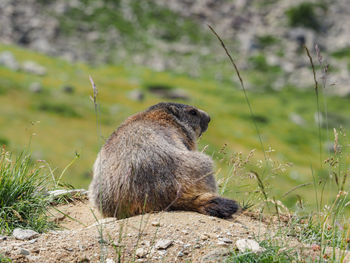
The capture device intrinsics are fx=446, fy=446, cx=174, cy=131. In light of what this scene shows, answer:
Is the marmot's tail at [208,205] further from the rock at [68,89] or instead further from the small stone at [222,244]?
the rock at [68,89]

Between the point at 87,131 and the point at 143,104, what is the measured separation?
18.5m

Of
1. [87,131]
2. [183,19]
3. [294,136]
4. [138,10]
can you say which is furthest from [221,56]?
[87,131]

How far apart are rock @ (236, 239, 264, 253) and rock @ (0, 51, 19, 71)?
A: 59181 millimetres

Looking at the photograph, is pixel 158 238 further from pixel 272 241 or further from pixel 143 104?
pixel 143 104

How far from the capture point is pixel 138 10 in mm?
110812

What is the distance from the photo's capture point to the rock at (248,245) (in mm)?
4724

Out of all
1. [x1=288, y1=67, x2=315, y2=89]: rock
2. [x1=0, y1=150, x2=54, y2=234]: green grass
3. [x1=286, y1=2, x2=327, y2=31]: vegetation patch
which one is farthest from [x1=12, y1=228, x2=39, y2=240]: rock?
[x1=286, y1=2, x2=327, y2=31]: vegetation patch

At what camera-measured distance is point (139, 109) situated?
56531 millimetres

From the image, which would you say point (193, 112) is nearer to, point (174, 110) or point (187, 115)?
point (187, 115)

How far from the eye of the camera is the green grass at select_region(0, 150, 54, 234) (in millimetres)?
6098

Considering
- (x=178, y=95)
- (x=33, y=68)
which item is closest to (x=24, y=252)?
(x=33, y=68)

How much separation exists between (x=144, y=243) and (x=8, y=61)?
62.1m

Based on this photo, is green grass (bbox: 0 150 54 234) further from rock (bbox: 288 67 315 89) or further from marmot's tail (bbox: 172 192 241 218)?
rock (bbox: 288 67 315 89)

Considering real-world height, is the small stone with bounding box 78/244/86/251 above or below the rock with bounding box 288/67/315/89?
above
